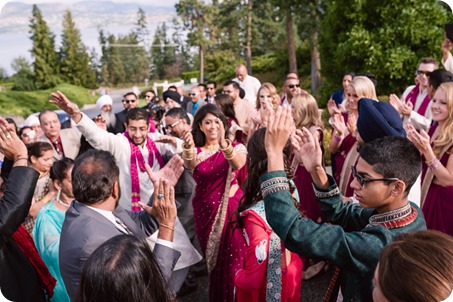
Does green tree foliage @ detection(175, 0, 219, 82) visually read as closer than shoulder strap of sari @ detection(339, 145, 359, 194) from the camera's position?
No

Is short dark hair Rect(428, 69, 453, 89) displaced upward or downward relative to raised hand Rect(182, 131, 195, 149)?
upward

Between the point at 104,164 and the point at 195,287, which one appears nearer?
the point at 104,164

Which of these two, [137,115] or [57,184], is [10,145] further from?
[137,115]

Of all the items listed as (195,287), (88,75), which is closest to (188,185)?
(195,287)

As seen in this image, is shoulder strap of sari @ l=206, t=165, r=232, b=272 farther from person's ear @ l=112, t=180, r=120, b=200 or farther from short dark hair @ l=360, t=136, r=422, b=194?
short dark hair @ l=360, t=136, r=422, b=194

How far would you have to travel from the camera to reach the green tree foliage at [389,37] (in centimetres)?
1040

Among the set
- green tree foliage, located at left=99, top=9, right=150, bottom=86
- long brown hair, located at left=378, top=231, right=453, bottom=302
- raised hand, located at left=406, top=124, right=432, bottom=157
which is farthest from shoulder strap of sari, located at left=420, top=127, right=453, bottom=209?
green tree foliage, located at left=99, top=9, right=150, bottom=86

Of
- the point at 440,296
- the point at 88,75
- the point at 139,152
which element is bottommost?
the point at 88,75

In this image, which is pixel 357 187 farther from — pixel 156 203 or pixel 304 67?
pixel 304 67

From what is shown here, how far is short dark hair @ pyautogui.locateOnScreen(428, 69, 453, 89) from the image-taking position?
12.9ft

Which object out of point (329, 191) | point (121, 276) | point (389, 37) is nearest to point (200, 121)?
point (329, 191)

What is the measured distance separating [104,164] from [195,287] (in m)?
2.41

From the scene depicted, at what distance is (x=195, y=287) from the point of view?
13.6ft

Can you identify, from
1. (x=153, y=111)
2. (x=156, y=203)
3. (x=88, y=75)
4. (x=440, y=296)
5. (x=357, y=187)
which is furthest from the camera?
(x=88, y=75)
